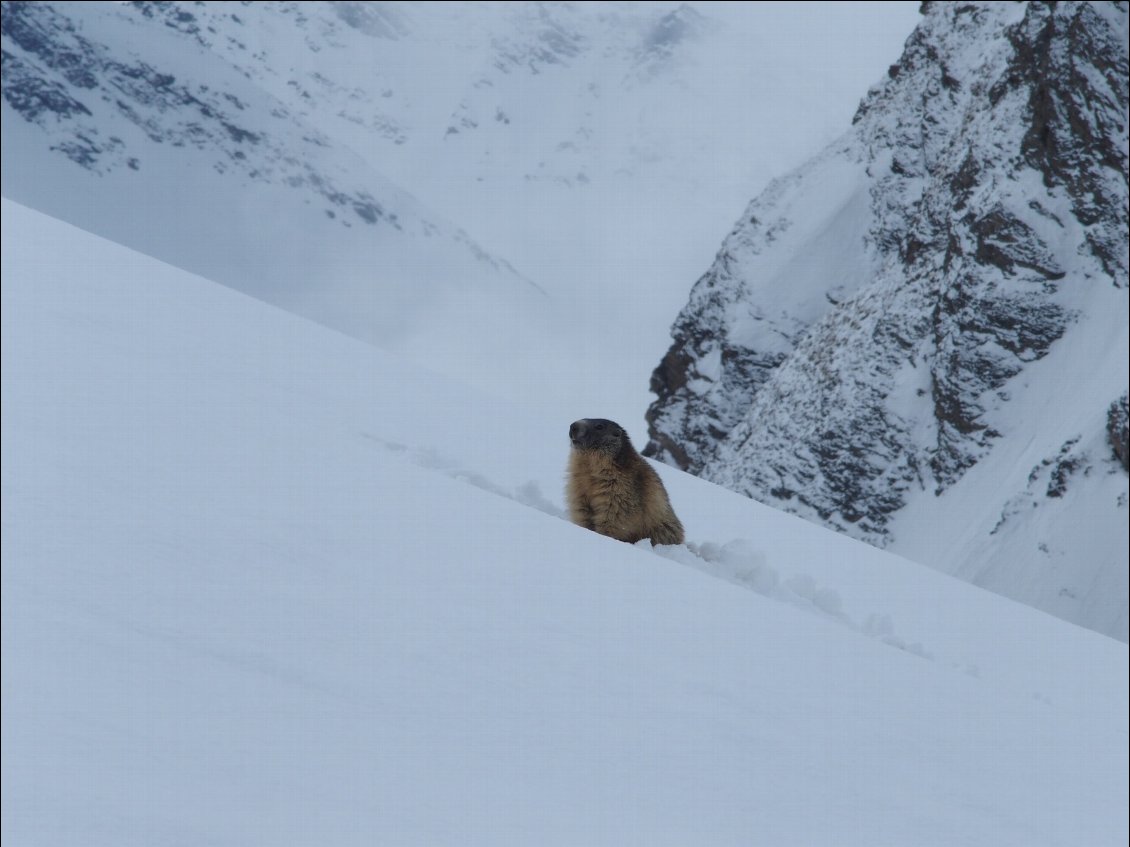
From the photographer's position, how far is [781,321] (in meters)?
56.3

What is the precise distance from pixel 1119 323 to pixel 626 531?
38196mm

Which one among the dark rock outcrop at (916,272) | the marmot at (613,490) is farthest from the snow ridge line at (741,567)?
the dark rock outcrop at (916,272)

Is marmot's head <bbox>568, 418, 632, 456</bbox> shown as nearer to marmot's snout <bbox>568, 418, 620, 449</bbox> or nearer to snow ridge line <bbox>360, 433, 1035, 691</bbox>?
marmot's snout <bbox>568, 418, 620, 449</bbox>

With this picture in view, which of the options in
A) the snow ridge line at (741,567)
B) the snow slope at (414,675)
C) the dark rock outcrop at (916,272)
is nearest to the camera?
the snow slope at (414,675)

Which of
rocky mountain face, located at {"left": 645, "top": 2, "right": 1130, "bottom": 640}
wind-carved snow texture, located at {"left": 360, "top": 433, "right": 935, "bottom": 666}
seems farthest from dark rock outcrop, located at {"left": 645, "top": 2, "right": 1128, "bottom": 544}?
wind-carved snow texture, located at {"left": 360, "top": 433, "right": 935, "bottom": 666}

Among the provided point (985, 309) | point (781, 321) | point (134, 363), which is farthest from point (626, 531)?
point (781, 321)

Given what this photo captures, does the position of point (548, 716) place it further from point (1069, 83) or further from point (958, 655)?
point (1069, 83)

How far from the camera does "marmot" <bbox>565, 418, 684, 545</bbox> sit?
628 centimetres

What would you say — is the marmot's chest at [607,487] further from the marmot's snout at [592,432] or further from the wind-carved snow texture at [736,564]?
the wind-carved snow texture at [736,564]

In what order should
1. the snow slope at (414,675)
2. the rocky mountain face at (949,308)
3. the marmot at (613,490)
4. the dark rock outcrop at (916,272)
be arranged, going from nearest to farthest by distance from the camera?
1. the snow slope at (414,675)
2. the marmot at (613,490)
3. the rocky mountain face at (949,308)
4. the dark rock outcrop at (916,272)

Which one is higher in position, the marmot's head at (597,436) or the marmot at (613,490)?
the marmot's head at (597,436)

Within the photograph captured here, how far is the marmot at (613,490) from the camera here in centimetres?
628

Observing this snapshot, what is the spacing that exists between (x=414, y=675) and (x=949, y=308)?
45.4 m

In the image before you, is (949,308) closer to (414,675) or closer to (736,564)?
(736,564)
